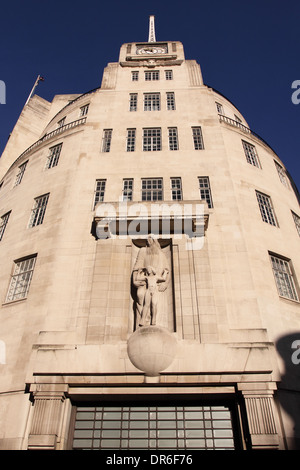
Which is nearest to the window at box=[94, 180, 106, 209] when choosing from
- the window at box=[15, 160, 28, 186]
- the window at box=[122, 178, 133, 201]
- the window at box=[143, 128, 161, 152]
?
the window at box=[122, 178, 133, 201]

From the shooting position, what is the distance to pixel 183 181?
1891 centimetres

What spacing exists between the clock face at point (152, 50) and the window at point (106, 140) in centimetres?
1323

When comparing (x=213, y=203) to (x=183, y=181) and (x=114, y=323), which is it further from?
(x=114, y=323)

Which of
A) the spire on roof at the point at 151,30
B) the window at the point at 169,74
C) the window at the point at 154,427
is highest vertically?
the spire on roof at the point at 151,30

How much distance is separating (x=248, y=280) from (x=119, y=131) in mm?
13794

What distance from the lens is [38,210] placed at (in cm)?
1958

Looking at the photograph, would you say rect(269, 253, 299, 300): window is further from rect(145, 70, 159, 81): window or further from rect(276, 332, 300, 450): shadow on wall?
rect(145, 70, 159, 81): window

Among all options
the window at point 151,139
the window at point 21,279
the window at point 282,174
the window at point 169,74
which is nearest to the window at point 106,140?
the window at point 151,139

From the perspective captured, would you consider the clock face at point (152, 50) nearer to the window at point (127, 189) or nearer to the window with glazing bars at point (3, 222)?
the window at point (127, 189)

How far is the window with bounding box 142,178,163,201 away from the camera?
60.9 ft

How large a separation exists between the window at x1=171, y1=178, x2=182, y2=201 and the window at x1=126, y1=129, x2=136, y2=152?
4066 mm

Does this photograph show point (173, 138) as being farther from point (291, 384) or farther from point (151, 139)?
point (291, 384)

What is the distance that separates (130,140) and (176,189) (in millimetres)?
5762

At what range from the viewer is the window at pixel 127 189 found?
18.5 m
